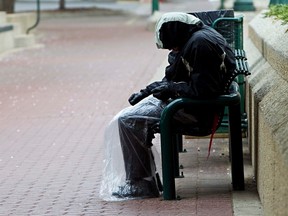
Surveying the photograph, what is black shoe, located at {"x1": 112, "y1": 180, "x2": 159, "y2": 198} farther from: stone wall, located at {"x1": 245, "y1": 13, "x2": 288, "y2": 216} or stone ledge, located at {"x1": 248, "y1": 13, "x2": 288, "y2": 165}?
stone ledge, located at {"x1": 248, "y1": 13, "x2": 288, "y2": 165}

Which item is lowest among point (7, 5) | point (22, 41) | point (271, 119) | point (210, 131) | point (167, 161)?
point (7, 5)

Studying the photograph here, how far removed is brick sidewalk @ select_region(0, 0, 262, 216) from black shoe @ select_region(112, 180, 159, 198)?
0.13 metres

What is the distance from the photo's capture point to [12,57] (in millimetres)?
22453

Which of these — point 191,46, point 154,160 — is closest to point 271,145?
point 191,46

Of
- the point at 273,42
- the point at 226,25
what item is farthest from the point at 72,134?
the point at 273,42

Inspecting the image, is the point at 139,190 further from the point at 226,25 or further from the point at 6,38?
the point at 6,38

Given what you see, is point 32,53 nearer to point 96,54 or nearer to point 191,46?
point 96,54

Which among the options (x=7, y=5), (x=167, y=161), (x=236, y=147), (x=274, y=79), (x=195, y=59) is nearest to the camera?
(x=195, y=59)

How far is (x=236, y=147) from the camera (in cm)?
781

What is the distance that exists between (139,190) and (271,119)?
1.83 m

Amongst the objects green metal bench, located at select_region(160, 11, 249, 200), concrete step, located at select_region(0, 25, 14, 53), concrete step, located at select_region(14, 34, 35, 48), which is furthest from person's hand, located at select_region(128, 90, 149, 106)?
concrete step, located at select_region(14, 34, 35, 48)

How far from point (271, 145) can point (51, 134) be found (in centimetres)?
578

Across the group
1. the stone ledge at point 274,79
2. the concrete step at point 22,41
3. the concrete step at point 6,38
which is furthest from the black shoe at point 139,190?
the concrete step at point 22,41

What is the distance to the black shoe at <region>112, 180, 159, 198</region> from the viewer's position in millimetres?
7871
